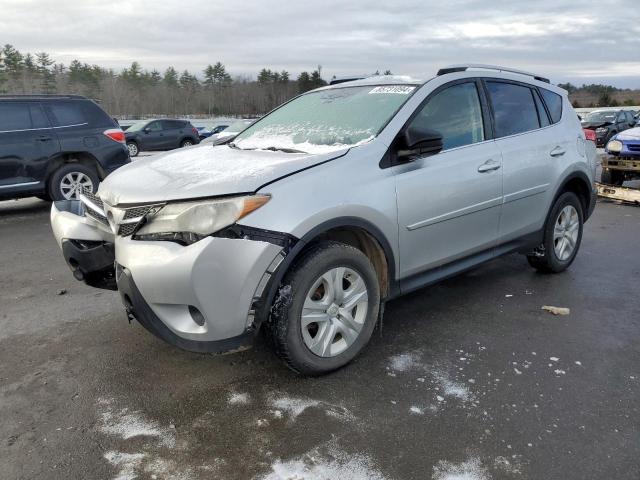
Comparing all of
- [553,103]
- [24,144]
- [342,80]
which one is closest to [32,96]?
[24,144]

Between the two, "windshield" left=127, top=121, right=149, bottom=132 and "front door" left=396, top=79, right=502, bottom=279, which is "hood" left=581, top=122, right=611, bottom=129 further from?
"front door" left=396, top=79, right=502, bottom=279

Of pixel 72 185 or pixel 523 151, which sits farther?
pixel 72 185

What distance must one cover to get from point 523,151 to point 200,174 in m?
2.59

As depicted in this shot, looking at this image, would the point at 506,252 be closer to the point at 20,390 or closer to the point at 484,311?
the point at 484,311

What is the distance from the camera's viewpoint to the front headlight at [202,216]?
8.59 feet

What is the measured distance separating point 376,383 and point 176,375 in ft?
3.84

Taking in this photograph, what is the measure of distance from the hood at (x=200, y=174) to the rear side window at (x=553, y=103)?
250 centimetres

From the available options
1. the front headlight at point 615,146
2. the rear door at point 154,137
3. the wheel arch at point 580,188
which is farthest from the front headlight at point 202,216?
the rear door at point 154,137

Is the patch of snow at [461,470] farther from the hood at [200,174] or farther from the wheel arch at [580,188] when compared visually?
the wheel arch at [580,188]

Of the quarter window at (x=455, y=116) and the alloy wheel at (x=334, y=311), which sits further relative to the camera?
the quarter window at (x=455, y=116)

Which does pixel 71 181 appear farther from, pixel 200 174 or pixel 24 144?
pixel 200 174

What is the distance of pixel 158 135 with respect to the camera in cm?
2561

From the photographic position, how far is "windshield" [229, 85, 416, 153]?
136 inches

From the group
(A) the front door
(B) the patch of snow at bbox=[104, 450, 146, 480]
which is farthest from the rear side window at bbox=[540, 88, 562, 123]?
(B) the patch of snow at bbox=[104, 450, 146, 480]
